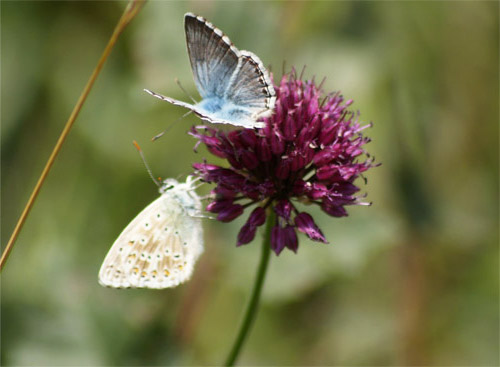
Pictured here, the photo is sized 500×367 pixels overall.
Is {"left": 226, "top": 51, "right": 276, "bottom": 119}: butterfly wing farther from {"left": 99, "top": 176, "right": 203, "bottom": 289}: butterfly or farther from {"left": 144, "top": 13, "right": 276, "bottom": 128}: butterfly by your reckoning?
{"left": 99, "top": 176, "right": 203, "bottom": 289}: butterfly

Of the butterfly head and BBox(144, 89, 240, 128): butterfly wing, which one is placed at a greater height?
BBox(144, 89, 240, 128): butterfly wing

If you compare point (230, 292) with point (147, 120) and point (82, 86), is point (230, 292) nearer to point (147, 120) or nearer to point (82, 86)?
point (147, 120)

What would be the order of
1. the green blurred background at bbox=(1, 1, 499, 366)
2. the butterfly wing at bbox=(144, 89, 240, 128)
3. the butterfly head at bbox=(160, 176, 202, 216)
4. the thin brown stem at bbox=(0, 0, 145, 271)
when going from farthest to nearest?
the green blurred background at bbox=(1, 1, 499, 366)
the butterfly head at bbox=(160, 176, 202, 216)
the thin brown stem at bbox=(0, 0, 145, 271)
the butterfly wing at bbox=(144, 89, 240, 128)

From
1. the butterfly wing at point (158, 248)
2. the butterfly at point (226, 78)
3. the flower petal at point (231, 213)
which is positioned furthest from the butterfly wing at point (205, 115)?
the butterfly wing at point (158, 248)

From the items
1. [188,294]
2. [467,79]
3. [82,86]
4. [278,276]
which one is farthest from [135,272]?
[467,79]

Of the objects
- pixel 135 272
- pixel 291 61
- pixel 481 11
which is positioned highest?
pixel 481 11

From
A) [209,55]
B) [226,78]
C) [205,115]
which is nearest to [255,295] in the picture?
[205,115]

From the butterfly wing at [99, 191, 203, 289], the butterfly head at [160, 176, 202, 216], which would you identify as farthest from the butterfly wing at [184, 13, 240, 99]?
the butterfly wing at [99, 191, 203, 289]
